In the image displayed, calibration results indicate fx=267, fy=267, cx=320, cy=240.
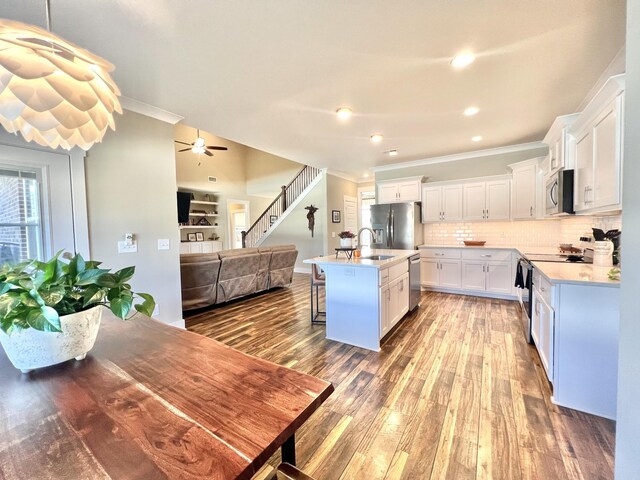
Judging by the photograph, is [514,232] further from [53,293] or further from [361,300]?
[53,293]

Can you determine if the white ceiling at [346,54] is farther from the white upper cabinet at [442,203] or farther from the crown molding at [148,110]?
the white upper cabinet at [442,203]

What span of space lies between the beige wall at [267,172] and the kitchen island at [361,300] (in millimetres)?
5797

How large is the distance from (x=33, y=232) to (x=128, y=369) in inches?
94.2

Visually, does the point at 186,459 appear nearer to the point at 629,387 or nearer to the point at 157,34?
the point at 629,387

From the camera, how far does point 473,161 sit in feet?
16.6

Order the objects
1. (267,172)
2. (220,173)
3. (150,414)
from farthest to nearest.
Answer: (267,172) < (220,173) < (150,414)

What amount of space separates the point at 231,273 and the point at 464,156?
188 inches

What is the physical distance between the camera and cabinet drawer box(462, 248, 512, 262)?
441 cm

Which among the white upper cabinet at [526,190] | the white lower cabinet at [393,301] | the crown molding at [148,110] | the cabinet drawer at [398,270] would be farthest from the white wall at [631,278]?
the white upper cabinet at [526,190]

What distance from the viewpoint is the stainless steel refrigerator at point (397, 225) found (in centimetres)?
511

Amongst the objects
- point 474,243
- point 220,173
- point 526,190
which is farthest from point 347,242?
point 220,173

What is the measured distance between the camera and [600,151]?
82.7 inches

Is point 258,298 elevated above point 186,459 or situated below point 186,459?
below

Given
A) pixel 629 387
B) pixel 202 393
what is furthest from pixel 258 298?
pixel 629 387
